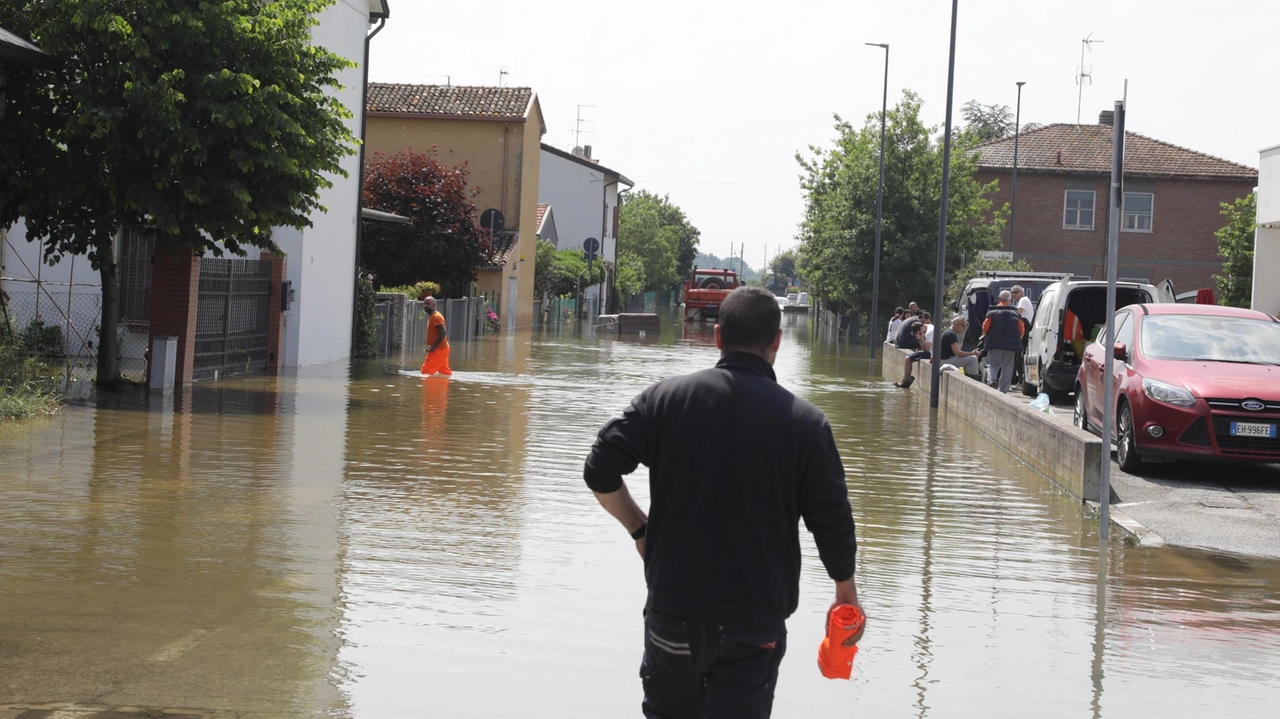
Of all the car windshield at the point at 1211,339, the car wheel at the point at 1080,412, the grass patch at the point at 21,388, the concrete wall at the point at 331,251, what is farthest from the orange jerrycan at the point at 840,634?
the concrete wall at the point at 331,251

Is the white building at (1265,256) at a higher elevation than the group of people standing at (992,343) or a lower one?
higher

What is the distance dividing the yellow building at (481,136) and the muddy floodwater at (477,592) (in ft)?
118

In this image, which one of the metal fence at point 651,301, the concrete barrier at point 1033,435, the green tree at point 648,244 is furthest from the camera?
the green tree at point 648,244

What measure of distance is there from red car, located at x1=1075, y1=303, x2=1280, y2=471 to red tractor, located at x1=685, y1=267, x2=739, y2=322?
50.6 meters

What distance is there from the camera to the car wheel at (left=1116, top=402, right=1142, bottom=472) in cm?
1340

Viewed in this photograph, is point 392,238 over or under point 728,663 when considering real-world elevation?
over

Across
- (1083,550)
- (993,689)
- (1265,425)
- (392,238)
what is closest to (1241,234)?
(392,238)

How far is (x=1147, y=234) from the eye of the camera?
57906 millimetres

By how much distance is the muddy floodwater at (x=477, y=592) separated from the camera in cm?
612

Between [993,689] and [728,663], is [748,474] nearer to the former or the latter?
[728,663]

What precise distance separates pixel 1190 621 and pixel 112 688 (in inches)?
212

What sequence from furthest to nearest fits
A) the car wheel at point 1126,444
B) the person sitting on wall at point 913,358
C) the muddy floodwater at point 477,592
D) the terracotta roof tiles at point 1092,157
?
the terracotta roof tiles at point 1092,157 < the person sitting on wall at point 913,358 < the car wheel at point 1126,444 < the muddy floodwater at point 477,592

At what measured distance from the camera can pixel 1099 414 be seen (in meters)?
14.9

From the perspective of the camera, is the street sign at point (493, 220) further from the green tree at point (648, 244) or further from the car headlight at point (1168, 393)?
the green tree at point (648, 244)
